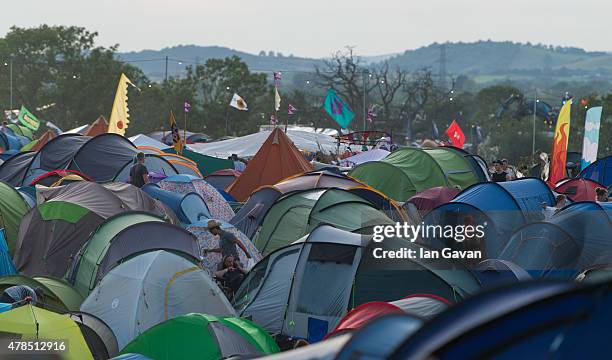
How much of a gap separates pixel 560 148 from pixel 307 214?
740 centimetres

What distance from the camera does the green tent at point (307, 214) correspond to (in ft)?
45.1

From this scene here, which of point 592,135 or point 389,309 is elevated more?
point 389,309

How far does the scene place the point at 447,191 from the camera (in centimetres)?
1659

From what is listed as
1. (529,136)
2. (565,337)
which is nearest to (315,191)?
(565,337)

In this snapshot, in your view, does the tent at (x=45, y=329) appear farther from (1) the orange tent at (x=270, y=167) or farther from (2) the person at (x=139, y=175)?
(1) the orange tent at (x=270, y=167)

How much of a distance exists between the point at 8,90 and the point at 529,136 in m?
35.6

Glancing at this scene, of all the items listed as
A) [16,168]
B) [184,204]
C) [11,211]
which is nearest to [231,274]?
[184,204]

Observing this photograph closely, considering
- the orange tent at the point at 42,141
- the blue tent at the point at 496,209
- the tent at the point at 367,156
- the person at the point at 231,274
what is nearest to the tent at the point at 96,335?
the person at the point at 231,274

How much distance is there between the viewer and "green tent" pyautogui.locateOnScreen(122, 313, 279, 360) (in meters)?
7.59

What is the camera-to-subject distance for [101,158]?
20.7 m

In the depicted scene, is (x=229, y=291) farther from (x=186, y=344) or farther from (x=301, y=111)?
(x=301, y=111)

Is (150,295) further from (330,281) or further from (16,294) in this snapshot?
(330,281)

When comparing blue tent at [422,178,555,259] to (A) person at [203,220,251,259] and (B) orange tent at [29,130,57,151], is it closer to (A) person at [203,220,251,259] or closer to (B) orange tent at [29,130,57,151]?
(A) person at [203,220,251,259]

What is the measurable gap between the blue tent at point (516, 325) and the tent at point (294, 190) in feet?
42.0
